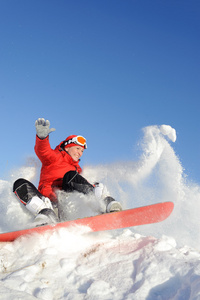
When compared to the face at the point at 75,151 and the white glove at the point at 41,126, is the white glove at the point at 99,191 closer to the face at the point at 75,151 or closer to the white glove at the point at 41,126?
the face at the point at 75,151

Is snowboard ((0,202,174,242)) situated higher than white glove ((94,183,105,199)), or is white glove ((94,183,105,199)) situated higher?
white glove ((94,183,105,199))

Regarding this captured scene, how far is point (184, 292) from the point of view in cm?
196

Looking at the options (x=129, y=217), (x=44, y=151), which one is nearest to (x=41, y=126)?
(x=44, y=151)

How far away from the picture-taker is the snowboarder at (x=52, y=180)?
3752mm

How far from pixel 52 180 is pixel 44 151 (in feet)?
1.81

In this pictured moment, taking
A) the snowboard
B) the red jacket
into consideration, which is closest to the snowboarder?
the red jacket

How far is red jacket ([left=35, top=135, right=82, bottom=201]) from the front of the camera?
4352 millimetres

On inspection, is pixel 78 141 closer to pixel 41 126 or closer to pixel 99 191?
pixel 41 126

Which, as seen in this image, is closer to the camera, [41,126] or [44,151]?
[41,126]

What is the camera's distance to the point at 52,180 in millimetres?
4570

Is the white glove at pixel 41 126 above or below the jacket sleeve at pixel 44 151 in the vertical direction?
above

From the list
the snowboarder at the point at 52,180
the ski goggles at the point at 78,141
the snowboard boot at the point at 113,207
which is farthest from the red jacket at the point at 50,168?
the snowboard boot at the point at 113,207

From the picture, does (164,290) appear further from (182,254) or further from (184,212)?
(184,212)

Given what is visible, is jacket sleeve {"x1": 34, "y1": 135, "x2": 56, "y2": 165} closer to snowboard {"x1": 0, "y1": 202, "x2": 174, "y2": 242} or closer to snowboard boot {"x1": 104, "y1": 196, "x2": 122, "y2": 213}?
snowboard boot {"x1": 104, "y1": 196, "x2": 122, "y2": 213}
